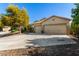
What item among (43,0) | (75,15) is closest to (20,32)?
(43,0)

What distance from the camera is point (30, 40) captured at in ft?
19.9

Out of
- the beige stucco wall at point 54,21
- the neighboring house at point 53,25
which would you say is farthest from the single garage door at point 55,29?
the beige stucco wall at point 54,21

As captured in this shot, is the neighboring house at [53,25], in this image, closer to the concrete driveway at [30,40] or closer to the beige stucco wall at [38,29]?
the beige stucco wall at [38,29]

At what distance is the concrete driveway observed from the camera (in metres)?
6.02

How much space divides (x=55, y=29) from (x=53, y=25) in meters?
0.15

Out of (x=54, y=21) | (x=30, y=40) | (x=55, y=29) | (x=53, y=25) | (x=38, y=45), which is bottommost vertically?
(x=38, y=45)

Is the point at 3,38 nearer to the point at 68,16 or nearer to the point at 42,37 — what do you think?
the point at 42,37

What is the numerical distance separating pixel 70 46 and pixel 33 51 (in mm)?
1105

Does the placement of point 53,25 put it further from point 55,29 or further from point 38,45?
point 38,45

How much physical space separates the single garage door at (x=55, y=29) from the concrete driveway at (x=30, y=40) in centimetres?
13

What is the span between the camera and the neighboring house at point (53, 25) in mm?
6000

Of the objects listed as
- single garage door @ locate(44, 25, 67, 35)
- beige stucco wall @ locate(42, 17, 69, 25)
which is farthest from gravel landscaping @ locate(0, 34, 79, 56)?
beige stucco wall @ locate(42, 17, 69, 25)

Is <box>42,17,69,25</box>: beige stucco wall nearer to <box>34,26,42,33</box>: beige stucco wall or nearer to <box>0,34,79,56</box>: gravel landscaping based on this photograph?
<box>34,26,42,33</box>: beige stucco wall

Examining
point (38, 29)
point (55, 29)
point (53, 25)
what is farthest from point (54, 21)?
point (38, 29)
